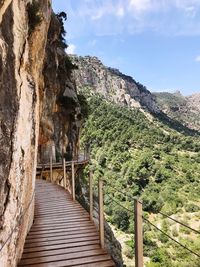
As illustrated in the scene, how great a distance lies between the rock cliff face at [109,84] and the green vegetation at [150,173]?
28.8 metres

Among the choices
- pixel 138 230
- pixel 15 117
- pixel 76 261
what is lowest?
pixel 76 261

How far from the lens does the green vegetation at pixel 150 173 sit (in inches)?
1761

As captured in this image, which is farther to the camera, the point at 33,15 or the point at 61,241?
the point at 33,15

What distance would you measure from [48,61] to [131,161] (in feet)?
163

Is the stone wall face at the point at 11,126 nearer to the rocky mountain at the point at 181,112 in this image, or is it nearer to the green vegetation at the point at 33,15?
the green vegetation at the point at 33,15

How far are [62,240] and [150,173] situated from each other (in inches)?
2273

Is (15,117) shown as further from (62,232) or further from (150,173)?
(150,173)

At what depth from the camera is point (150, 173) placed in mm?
63438

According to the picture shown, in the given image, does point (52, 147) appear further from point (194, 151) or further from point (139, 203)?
point (194, 151)

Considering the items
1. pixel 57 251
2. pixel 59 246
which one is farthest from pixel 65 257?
pixel 59 246

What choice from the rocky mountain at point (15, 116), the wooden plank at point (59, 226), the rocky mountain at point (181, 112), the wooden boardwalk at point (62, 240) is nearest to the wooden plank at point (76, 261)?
the wooden boardwalk at point (62, 240)

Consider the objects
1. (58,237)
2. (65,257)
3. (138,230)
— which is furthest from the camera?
(58,237)

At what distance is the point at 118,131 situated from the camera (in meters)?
76.8

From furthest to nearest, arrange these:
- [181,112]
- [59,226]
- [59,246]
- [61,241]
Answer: [181,112]
[59,226]
[61,241]
[59,246]
